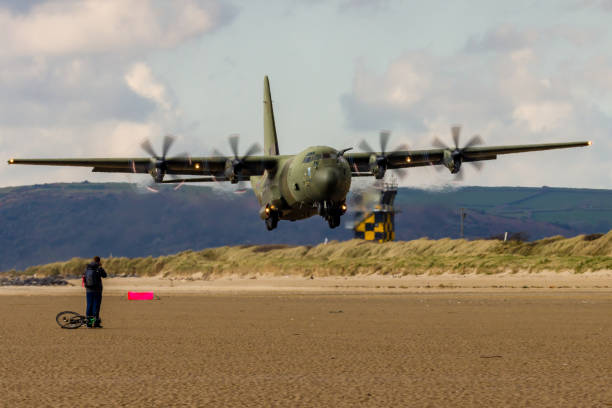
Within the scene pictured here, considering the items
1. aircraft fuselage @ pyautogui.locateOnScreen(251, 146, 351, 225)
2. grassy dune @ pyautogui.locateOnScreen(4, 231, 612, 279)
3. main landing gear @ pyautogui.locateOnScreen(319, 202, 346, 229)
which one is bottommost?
grassy dune @ pyautogui.locateOnScreen(4, 231, 612, 279)

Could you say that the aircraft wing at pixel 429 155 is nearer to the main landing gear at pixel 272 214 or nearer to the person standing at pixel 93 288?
the main landing gear at pixel 272 214

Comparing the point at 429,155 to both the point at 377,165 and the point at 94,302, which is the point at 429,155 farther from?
the point at 94,302

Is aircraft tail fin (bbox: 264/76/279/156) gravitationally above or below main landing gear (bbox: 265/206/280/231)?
above

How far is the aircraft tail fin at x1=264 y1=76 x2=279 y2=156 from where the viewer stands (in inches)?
2425

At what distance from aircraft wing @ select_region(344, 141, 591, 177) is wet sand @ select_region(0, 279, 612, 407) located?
2390 centimetres

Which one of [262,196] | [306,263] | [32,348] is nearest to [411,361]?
[32,348]

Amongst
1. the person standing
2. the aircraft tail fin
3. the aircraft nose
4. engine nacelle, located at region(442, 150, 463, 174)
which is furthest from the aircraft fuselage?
the person standing

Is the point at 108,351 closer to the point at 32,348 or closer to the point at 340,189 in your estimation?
the point at 32,348

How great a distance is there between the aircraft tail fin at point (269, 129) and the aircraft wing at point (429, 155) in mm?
9591

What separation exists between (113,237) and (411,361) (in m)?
118

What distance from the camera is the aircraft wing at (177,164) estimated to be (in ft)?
162

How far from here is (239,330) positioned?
21172 mm

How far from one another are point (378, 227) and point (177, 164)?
1987 inches

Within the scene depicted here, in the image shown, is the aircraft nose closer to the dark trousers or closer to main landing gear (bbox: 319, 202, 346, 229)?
main landing gear (bbox: 319, 202, 346, 229)
